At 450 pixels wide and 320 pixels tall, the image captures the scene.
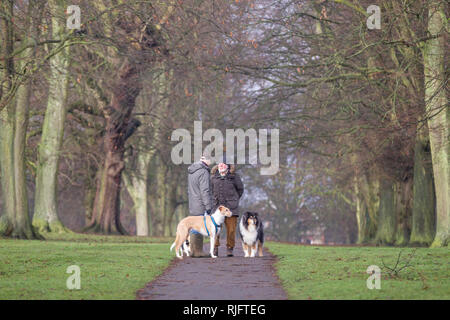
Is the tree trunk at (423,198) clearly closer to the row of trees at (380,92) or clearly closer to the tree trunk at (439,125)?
the row of trees at (380,92)

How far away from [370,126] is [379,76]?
166 centimetres

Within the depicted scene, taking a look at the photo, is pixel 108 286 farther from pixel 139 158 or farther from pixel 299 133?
pixel 139 158

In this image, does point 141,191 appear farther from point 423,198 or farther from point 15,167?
point 423,198

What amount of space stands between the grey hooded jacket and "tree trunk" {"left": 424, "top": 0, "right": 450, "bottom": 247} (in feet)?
24.8

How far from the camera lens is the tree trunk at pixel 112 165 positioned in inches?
1297

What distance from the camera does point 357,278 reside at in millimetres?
12484

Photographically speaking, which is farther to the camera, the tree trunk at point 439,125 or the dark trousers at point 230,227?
the tree trunk at point 439,125

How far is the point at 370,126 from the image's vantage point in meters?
26.4

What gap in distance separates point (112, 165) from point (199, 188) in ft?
56.4

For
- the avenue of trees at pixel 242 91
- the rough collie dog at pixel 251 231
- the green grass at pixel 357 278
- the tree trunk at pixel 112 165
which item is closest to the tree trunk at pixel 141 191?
the avenue of trees at pixel 242 91

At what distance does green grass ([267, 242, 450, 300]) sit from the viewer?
34.7 ft

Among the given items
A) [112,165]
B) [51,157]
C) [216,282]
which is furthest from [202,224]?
[112,165]

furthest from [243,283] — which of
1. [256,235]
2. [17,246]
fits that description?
[17,246]

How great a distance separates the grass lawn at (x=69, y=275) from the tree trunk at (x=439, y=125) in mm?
7905
